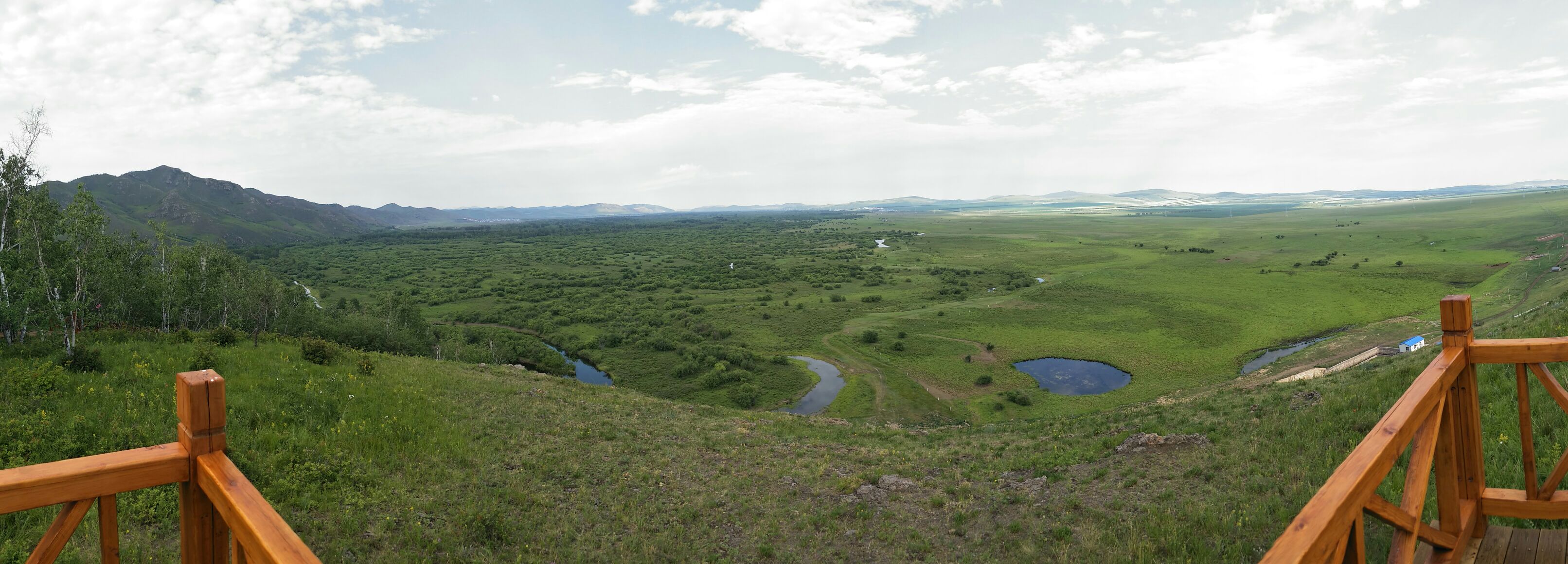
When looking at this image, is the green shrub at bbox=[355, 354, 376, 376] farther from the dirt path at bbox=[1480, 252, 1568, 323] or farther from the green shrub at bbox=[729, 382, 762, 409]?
the dirt path at bbox=[1480, 252, 1568, 323]

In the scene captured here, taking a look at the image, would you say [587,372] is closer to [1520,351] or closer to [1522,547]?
[1522,547]

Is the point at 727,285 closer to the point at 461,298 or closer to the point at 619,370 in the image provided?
the point at 461,298

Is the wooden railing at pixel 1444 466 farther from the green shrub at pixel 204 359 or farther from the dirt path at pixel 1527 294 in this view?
the dirt path at pixel 1527 294

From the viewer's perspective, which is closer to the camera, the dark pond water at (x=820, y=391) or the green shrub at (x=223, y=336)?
the green shrub at (x=223, y=336)

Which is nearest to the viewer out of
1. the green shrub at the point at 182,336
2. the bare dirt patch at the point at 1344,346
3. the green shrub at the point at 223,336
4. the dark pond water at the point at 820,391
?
the green shrub at the point at 182,336

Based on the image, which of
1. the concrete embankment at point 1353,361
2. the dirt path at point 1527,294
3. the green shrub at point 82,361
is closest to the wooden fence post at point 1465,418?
the green shrub at point 82,361

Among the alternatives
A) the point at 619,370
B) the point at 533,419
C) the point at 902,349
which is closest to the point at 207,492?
the point at 533,419
